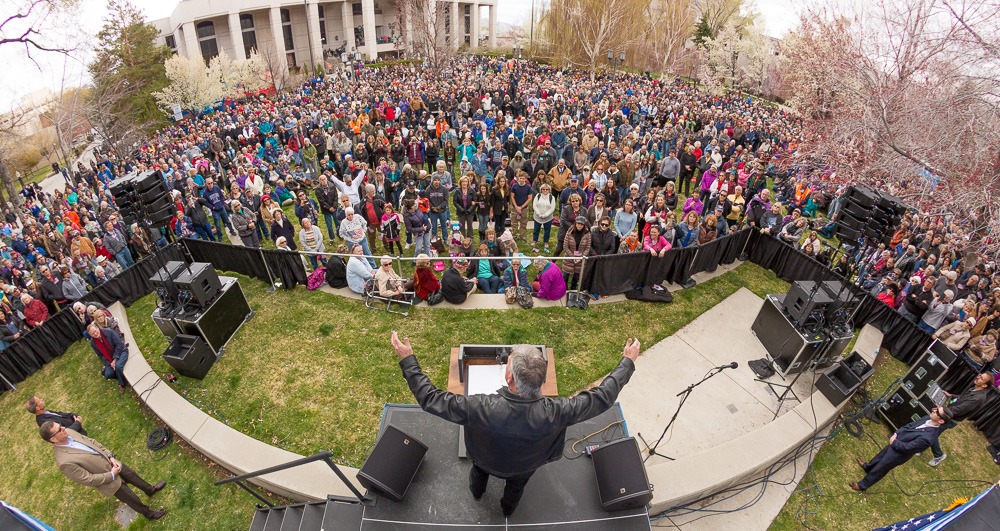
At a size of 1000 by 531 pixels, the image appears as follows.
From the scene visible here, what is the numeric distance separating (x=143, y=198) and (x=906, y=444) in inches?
453

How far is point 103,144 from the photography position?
87.6ft

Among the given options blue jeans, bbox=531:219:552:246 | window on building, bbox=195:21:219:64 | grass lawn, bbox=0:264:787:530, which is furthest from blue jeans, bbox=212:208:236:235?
window on building, bbox=195:21:219:64

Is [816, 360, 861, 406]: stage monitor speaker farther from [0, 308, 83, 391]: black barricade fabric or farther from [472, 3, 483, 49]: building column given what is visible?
[472, 3, 483, 49]: building column

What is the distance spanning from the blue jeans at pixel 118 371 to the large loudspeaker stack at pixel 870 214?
12474 mm

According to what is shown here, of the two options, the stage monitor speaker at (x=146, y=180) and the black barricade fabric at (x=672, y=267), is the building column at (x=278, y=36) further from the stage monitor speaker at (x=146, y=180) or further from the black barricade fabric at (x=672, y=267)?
the black barricade fabric at (x=672, y=267)

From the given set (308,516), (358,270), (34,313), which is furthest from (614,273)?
(34,313)

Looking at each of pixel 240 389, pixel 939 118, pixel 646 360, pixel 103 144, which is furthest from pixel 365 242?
pixel 103 144

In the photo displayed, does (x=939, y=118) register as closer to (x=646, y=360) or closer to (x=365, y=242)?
(x=646, y=360)

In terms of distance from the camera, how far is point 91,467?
4891 mm

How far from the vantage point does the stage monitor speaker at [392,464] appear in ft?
13.6

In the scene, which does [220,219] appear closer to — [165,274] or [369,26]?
[165,274]

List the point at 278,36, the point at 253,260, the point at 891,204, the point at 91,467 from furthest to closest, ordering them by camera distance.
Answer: the point at 278,36, the point at 253,260, the point at 891,204, the point at 91,467

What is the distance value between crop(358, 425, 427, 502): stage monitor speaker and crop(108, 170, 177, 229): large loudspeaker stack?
19.7 feet

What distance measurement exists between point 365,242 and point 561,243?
461 centimetres
